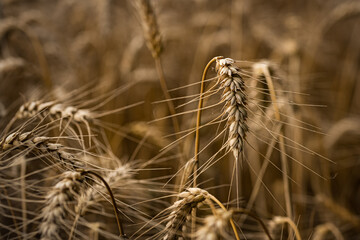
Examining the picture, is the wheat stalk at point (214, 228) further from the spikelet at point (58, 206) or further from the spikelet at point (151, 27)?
the spikelet at point (151, 27)

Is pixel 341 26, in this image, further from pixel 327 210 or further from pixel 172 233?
pixel 172 233

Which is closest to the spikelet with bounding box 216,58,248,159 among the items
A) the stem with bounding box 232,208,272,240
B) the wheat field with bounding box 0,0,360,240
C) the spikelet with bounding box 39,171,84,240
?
the wheat field with bounding box 0,0,360,240

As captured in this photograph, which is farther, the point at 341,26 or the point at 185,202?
the point at 341,26

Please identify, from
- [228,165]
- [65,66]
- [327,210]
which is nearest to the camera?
[327,210]

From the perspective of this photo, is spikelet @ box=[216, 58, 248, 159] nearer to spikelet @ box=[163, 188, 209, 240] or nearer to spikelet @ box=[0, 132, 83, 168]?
spikelet @ box=[163, 188, 209, 240]

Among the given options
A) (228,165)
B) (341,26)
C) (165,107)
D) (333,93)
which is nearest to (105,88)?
(165,107)

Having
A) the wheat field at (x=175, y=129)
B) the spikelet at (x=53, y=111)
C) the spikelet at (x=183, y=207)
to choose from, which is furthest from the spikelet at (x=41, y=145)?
the spikelet at (x=183, y=207)

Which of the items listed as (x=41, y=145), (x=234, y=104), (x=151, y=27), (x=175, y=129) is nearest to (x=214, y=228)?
(x=234, y=104)
